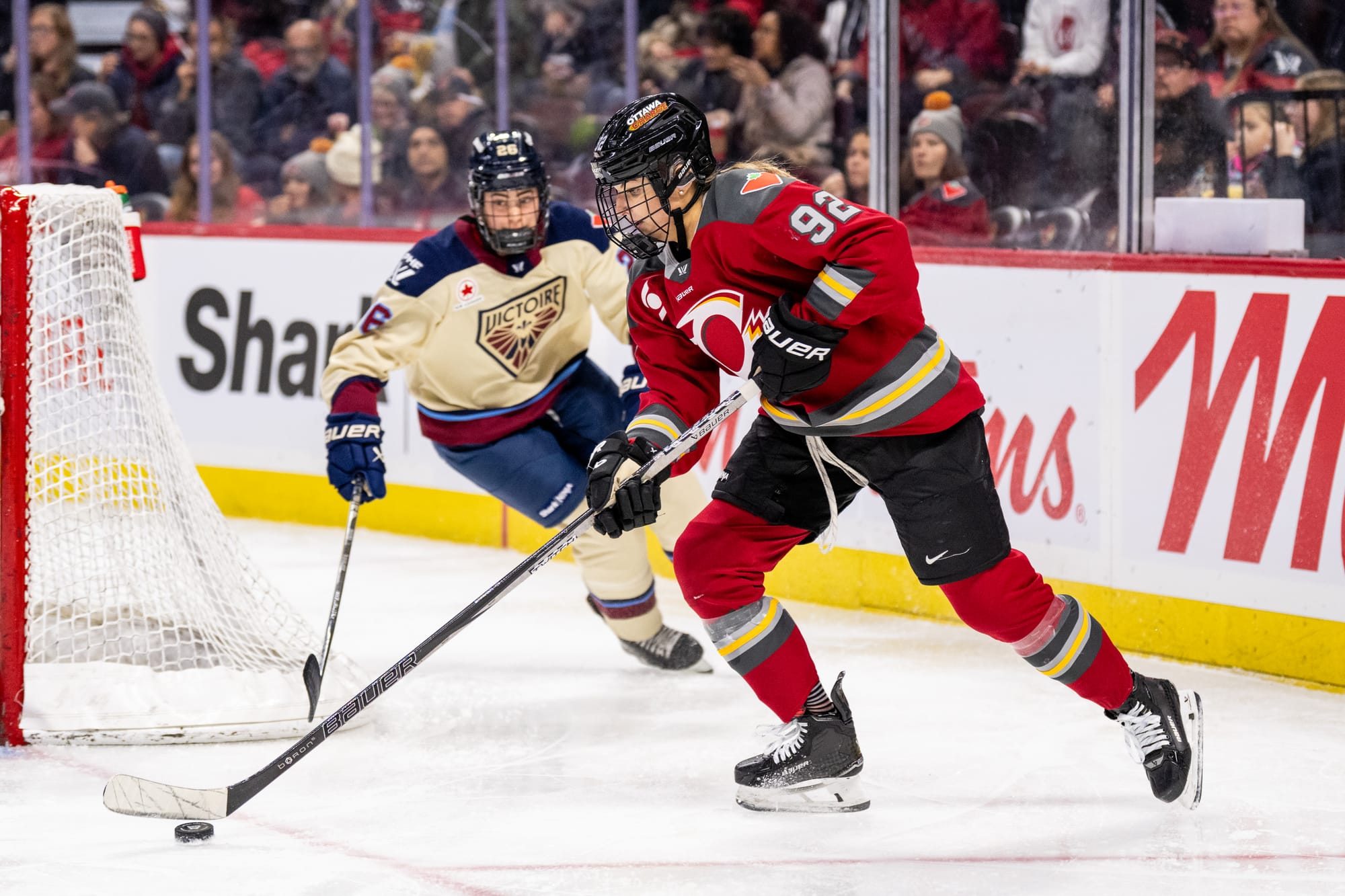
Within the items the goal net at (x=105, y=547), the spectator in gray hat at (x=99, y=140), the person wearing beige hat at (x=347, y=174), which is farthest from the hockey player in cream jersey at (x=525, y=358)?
the spectator in gray hat at (x=99, y=140)

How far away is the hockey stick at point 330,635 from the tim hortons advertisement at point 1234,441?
5.57ft

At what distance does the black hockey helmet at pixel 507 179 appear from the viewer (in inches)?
134

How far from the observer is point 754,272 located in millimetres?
2537

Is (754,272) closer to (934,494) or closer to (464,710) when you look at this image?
(934,494)

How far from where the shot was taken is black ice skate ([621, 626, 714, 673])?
12.3 feet

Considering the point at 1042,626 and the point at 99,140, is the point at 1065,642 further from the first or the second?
the point at 99,140

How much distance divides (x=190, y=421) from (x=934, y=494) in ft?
12.9

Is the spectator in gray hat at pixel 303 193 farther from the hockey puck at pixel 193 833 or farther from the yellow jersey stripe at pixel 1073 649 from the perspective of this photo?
the yellow jersey stripe at pixel 1073 649

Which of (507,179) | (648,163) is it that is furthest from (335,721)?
(507,179)

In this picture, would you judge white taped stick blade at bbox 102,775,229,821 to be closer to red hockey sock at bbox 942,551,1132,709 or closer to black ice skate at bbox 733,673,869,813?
black ice skate at bbox 733,673,869,813

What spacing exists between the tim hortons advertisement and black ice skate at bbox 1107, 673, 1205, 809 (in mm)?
885

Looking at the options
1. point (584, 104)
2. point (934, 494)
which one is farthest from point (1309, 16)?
point (584, 104)

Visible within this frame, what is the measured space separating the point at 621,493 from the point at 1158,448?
1606mm

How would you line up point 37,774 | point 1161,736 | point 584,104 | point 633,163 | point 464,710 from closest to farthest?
point 633,163
point 1161,736
point 37,774
point 464,710
point 584,104
